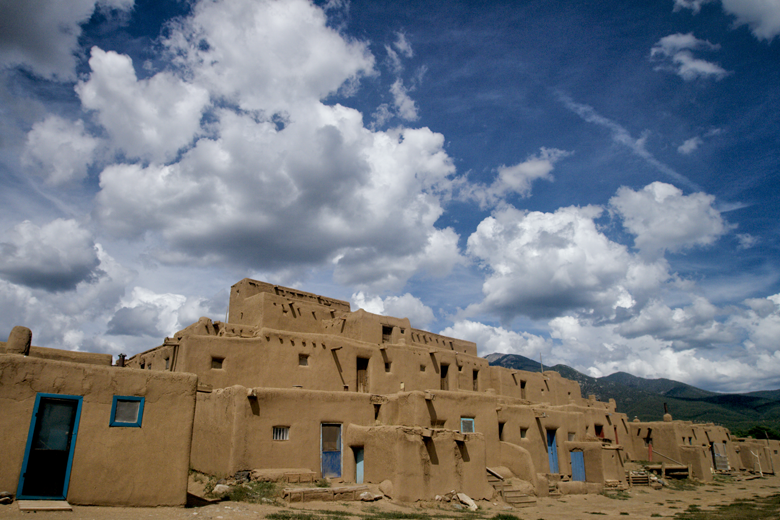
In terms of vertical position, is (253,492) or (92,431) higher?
(92,431)

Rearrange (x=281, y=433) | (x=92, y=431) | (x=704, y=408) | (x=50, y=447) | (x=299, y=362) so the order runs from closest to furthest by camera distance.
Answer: (x=50, y=447)
(x=92, y=431)
(x=281, y=433)
(x=299, y=362)
(x=704, y=408)

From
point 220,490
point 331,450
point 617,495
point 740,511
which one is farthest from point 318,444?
point 740,511

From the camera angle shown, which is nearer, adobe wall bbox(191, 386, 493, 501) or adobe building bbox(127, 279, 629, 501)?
adobe wall bbox(191, 386, 493, 501)

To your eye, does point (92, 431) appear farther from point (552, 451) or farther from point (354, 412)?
point (552, 451)

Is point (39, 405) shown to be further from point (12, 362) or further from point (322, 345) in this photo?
point (322, 345)

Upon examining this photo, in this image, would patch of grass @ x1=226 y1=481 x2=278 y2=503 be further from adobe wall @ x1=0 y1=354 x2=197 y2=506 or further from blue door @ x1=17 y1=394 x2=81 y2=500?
blue door @ x1=17 y1=394 x2=81 y2=500

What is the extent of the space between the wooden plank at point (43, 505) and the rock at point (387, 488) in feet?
33.6

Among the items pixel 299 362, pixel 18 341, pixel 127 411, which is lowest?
pixel 127 411

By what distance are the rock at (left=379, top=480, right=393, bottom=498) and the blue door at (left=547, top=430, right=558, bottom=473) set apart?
39.8 feet

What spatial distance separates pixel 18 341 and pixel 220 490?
7.23 meters

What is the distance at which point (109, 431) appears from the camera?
11.8 metres

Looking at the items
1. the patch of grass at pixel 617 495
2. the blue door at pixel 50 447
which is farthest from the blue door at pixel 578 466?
the blue door at pixel 50 447

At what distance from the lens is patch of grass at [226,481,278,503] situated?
1507 centimetres

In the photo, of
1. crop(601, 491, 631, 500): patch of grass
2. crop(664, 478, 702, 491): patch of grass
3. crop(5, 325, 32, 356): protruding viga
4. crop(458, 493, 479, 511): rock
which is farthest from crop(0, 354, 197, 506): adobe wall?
crop(664, 478, 702, 491): patch of grass
